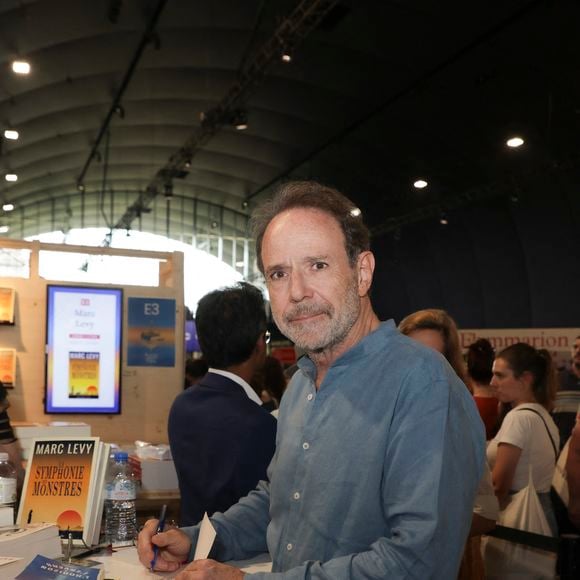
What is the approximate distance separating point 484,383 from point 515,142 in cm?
894

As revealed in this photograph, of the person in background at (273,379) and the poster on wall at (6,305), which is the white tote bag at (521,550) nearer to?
the poster on wall at (6,305)

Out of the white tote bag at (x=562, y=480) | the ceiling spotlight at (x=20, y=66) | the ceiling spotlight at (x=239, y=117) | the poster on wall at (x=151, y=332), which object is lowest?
the white tote bag at (x=562, y=480)

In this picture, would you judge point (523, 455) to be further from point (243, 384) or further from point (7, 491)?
point (7, 491)

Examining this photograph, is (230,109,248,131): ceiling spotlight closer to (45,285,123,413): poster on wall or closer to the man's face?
(45,285,123,413): poster on wall

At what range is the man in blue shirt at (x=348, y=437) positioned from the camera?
1.31 metres

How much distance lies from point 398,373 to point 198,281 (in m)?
22.5

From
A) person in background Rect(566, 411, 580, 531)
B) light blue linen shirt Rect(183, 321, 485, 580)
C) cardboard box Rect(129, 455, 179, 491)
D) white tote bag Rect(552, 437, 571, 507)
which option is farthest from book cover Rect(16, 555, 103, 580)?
white tote bag Rect(552, 437, 571, 507)

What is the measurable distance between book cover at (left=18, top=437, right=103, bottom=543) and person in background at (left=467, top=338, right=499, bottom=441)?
9.05 ft

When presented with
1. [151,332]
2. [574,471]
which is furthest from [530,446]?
[151,332]

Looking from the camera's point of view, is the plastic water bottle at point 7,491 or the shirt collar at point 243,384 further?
the shirt collar at point 243,384

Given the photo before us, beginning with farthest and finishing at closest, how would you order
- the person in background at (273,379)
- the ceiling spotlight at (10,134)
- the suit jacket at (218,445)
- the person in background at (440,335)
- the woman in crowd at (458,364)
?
the ceiling spotlight at (10,134) < the person in background at (273,379) < the person in background at (440,335) < the woman in crowd at (458,364) < the suit jacket at (218,445)

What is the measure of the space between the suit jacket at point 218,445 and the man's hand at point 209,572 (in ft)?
3.16

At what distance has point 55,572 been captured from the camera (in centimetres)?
162

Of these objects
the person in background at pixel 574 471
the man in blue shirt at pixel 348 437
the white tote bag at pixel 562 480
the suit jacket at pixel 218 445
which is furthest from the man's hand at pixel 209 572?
the white tote bag at pixel 562 480
